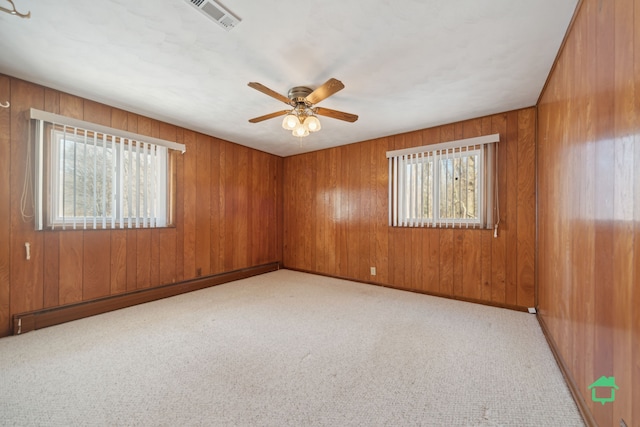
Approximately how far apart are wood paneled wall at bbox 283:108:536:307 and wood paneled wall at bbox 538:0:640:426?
103 centimetres

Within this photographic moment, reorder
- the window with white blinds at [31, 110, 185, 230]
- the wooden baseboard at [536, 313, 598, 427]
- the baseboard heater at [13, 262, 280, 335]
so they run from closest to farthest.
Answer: the wooden baseboard at [536, 313, 598, 427] < the baseboard heater at [13, 262, 280, 335] < the window with white blinds at [31, 110, 185, 230]

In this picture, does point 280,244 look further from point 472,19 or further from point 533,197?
point 472,19

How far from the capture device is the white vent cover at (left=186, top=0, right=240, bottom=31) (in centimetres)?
144

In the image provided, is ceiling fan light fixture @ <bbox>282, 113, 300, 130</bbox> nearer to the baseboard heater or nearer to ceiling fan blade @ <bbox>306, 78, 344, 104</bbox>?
ceiling fan blade @ <bbox>306, 78, 344, 104</bbox>

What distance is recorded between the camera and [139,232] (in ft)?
10.1

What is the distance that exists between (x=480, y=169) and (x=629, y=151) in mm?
2278

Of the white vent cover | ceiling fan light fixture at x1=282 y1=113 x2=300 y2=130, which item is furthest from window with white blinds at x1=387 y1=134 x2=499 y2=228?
the white vent cover

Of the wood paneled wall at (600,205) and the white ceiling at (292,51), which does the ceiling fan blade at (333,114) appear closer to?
the white ceiling at (292,51)

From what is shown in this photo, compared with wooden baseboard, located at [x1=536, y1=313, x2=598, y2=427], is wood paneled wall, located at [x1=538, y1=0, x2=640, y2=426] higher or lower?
higher

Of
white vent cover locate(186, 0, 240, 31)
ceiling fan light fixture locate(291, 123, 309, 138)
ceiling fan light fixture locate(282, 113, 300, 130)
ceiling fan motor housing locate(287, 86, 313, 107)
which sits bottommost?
ceiling fan light fixture locate(291, 123, 309, 138)

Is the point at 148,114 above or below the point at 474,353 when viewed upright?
above

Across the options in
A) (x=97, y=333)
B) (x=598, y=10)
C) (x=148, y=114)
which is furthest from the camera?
(x=148, y=114)

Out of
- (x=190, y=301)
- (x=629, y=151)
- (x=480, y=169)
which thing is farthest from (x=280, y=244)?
(x=629, y=151)

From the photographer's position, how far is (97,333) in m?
2.27
